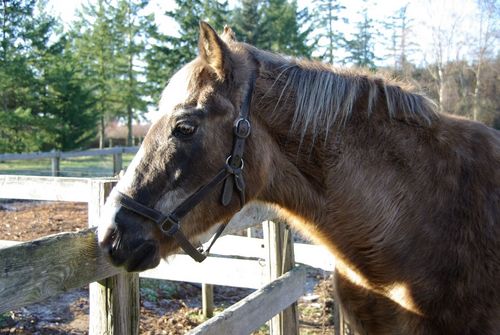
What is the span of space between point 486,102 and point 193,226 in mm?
28462

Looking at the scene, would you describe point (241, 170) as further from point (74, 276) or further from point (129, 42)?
point (129, 42)

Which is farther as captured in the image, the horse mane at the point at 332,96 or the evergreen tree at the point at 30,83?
the evergreen tree at the point at 30,83

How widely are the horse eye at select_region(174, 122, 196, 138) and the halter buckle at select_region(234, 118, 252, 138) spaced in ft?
0.75

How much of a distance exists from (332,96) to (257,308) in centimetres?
181

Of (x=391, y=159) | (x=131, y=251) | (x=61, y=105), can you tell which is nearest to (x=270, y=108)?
(x=391, y=159)

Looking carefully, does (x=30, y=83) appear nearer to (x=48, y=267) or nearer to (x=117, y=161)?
(x=117, y=161)

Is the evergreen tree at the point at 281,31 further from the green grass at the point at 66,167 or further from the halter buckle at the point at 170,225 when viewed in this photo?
the halter buckle at the point at 170,225

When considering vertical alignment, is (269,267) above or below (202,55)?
below

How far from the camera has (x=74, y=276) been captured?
2.20 m

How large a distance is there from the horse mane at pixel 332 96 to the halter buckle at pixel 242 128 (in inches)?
9.5

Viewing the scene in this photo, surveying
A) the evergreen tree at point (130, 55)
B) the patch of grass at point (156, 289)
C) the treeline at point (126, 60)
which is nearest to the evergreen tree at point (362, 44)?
the treeline at point (126, 60)

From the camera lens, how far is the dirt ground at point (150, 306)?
5.37 meters

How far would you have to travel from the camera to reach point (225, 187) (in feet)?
7.92

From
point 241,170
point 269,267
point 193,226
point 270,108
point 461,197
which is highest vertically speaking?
point 270,108
